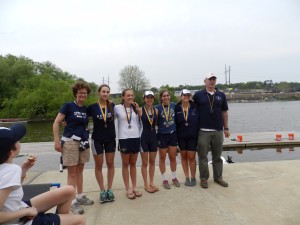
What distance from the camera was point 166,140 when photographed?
488 cm

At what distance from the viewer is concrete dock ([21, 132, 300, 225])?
363cm

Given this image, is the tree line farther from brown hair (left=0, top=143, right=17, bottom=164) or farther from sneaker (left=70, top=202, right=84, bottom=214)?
brown hair (left=0, top=143, right=17, bottom=164)

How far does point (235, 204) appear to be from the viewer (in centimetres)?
411

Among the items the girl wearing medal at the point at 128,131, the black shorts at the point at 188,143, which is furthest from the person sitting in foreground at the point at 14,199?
the black shorts at the point at 188,143

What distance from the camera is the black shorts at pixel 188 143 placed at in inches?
196

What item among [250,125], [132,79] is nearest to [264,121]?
[250,125]

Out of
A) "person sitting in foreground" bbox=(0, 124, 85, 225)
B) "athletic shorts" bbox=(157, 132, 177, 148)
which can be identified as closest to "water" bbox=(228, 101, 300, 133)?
"athletic shorts" bbox=(157, 132, 177, 148)

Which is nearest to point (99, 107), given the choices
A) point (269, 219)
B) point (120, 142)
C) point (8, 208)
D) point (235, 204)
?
point (120, 142)

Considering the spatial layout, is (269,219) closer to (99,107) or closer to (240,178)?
(240,178)

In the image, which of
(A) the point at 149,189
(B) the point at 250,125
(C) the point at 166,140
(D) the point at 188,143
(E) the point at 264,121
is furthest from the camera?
(E) the point at 264,121

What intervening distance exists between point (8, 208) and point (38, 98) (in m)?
49.8

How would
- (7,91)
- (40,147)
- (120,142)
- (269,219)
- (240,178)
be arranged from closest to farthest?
(269,219) < (120,142) < (240,178) < (40,147) < (7,91)

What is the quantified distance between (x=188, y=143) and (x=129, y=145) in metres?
1.25

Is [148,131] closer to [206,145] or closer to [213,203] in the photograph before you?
[206,145]
